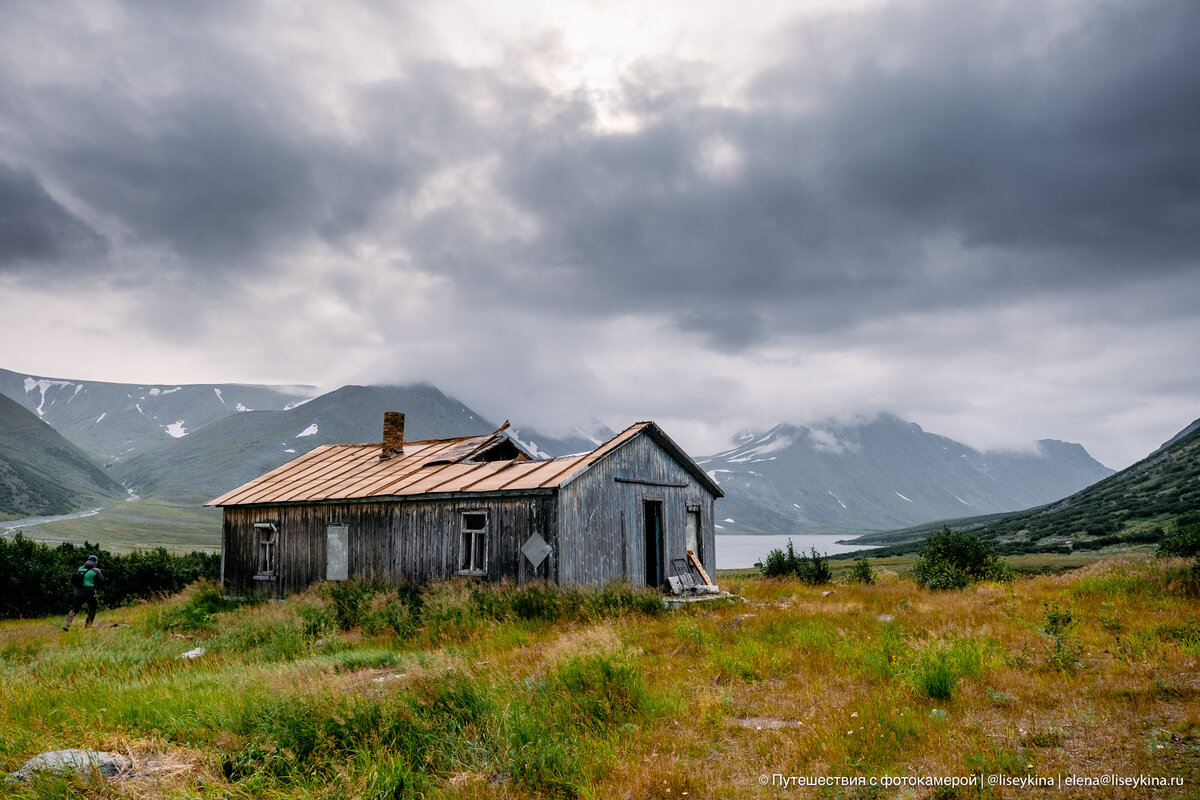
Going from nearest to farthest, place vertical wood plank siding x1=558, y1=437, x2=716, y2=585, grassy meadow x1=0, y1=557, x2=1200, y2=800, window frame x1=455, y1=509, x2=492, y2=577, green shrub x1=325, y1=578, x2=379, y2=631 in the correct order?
1. grassy meadow x1=0, y1=557, x2=1200, y2=800
2. green shrub x1=325, y1=578, x2=379, y2=631
3. vertical wood plank siding x1=558, y1=437, x2=716, y2=585
4. window frame x1=455, y1=509, x2=492, y2=577

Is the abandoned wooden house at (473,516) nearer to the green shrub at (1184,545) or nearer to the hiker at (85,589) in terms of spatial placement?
the hiker at (85,589)

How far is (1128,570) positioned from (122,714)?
19.6 meters

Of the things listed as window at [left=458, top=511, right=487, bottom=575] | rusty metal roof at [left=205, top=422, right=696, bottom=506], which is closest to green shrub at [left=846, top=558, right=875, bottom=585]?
rusty metal roof at [left=205, top=422, right=696, bottom=506]

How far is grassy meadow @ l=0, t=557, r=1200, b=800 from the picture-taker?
598 cm

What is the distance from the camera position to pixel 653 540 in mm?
21828

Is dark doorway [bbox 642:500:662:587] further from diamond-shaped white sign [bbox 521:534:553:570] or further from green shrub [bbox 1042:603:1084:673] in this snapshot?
green shrub [bbox 1042:603:1084:673]

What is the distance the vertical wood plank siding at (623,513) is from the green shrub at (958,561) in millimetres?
7147

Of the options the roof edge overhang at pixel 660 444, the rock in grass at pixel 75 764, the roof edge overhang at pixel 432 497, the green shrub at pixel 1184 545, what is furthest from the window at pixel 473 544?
the green shrub at pixel 1184 545

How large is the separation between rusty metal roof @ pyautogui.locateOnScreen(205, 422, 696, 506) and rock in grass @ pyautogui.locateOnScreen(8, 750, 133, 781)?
11323 mm

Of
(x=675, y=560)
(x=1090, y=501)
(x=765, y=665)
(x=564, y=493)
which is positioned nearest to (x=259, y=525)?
(x=564, y=493)

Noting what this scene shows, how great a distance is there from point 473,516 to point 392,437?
25.1 ft

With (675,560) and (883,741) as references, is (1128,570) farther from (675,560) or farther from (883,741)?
(883,741)

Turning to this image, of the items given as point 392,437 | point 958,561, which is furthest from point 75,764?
point 958,561

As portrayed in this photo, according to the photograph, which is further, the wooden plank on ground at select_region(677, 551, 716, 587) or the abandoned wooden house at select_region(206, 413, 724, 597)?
the wooden plank on ground at select_region(677, 551, 716, 587)
